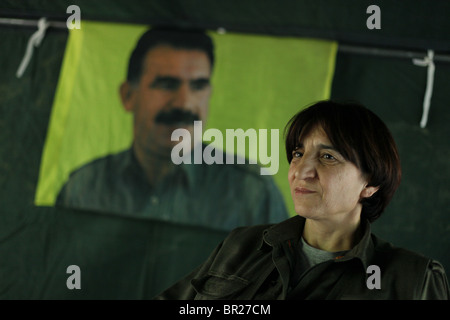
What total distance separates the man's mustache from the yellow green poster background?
3.3 inches

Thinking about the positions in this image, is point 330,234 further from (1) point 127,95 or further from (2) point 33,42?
(2) point 33,42

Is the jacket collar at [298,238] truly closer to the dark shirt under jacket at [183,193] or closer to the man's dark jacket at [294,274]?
the man's dark jacket at [294,274]

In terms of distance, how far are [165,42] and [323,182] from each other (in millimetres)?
1386

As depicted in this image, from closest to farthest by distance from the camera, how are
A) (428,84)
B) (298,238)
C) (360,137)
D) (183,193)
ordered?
(360,137) < (298,238) < (428,84) < (183,193)

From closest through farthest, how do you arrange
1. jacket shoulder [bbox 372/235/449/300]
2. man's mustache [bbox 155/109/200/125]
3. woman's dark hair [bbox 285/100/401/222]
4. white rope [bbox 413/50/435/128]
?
jacket shoulder [bbox 372/235/449/300]
woman's dark hair [bbox 285/100/401/222]
white rope [bbox 413/50/435/128]
man's mustache [bbox 155/109/200/125]

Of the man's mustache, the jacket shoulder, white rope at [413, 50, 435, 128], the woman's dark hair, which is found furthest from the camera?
the man's mustache

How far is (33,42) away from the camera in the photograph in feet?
9.04

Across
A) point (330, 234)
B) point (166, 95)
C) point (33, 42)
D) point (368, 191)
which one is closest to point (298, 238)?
point (330, 234)

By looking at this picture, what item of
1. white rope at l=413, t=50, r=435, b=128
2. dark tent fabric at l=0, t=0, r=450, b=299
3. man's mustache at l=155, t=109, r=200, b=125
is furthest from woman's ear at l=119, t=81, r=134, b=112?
white rope at l=413, t=50, r=435, b=128

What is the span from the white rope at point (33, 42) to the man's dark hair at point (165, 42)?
1.56ft

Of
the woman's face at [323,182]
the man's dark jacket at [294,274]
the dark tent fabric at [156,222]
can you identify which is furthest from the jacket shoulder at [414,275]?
the dark tent fabric at [156,222]

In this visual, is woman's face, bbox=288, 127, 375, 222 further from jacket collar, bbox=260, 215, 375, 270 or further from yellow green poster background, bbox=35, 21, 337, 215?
yellow green poster background, bbox=35, 21, 337, 215

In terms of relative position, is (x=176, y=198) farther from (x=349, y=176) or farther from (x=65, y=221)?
(x=349, y=176)

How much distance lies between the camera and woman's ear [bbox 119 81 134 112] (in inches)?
106
